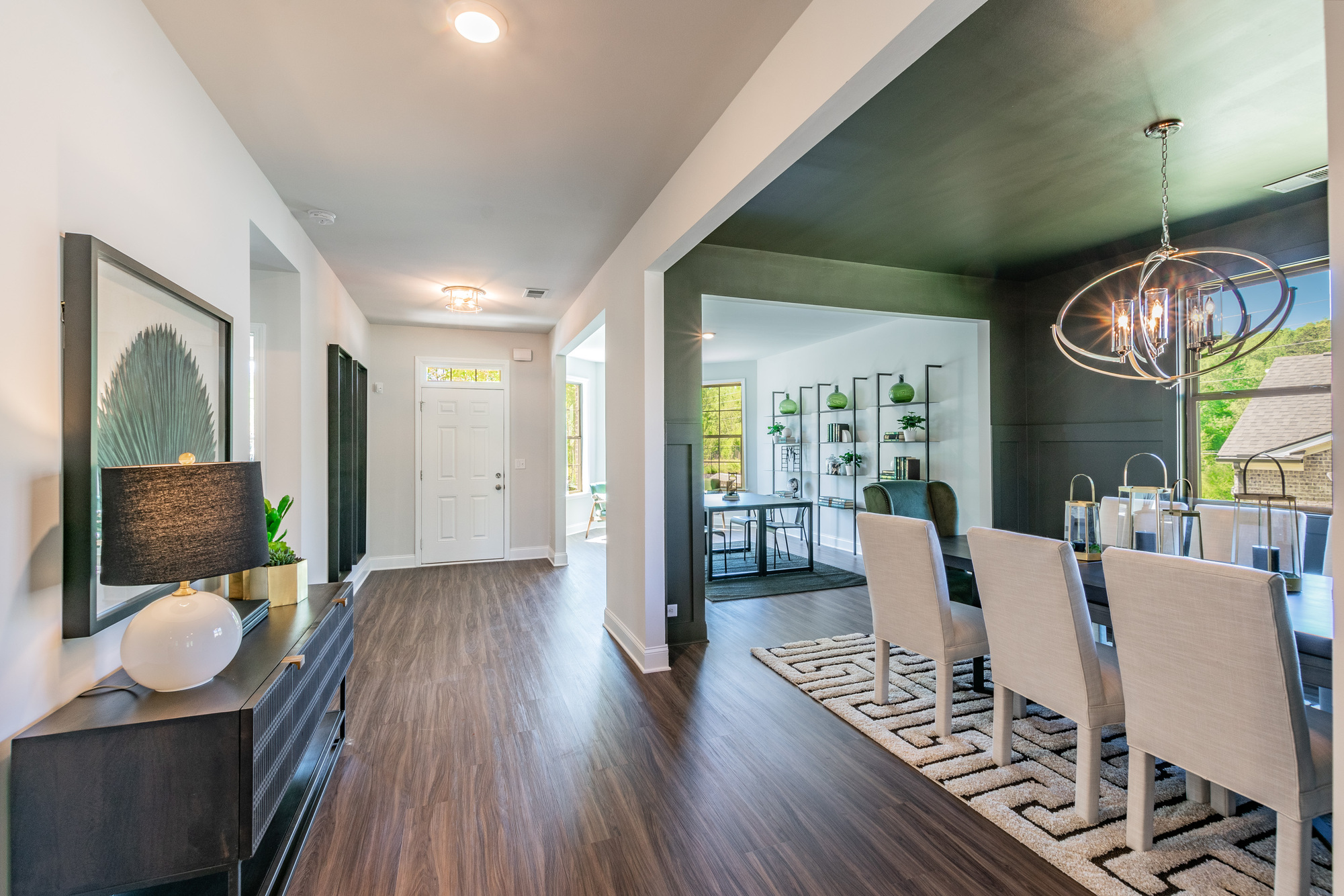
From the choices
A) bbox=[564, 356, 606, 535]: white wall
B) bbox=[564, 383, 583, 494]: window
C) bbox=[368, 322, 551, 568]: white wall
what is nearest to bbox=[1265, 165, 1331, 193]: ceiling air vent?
bbox=[368, 322, 551, 568]: white wall

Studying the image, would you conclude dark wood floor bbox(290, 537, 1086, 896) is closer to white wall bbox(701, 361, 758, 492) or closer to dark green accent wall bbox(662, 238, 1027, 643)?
dark green accent wall bbox(662, 238, 1027, 643)

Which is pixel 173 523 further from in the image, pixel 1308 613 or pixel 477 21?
pixel 1308 613

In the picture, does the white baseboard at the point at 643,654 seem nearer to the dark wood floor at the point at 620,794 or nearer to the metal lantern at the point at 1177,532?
the dark wood floor at the point at 620,794

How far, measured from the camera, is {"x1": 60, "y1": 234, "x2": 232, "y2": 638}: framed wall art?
145 cm

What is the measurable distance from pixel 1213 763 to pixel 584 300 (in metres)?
4.62

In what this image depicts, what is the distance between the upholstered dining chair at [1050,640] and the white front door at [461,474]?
5.49 m

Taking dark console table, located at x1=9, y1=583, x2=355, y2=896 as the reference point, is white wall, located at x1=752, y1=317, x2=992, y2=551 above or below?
above

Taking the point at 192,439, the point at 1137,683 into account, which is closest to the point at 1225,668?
the point at 1137,683

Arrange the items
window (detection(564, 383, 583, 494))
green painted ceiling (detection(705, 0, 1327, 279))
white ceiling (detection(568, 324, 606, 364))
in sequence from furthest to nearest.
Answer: window (detection(564, 383, 583, 494)) < white ceiling (detection(568, 324, 606, 364)) < green painted ceiling (detection(705, 0, 1327, 279))

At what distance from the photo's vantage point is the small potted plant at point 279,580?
7.31ft

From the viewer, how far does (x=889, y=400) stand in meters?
6.53

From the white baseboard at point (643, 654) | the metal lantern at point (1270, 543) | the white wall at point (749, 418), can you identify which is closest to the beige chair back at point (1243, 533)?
the metal lantern at point (1270, 543)

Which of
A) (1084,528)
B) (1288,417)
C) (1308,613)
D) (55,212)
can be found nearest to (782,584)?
(1084,528)

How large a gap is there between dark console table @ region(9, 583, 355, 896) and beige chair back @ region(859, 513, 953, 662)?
230cm
